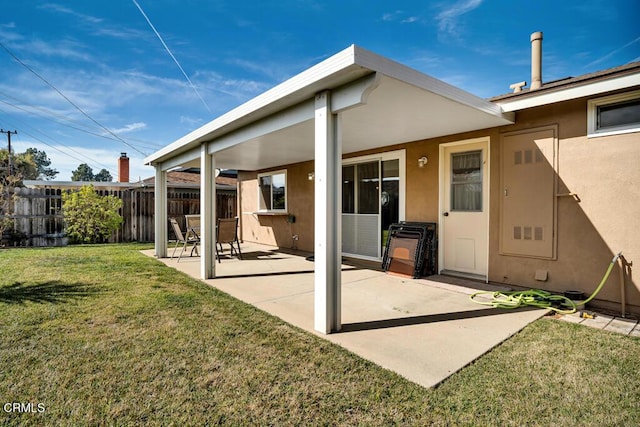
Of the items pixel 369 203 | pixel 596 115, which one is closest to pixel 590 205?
pixel 596 115

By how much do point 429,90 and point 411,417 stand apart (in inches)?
106

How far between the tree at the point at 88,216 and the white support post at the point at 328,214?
928 cm

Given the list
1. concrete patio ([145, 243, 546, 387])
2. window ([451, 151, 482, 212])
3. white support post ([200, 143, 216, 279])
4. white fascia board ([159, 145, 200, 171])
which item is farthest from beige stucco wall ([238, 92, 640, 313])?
white fascia board ([159, 145, 200, 171])

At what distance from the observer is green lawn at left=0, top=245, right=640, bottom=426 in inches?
73.7

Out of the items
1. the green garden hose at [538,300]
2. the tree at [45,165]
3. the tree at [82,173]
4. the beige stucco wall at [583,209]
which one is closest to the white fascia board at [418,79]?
the beige stucco wall at [583,209]

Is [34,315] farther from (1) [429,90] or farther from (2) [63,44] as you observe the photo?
(2) [63,44]

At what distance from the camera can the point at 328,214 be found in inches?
121

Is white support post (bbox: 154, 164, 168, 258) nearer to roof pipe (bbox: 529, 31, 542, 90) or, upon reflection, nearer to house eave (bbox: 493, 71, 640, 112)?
house eave (bbox: 493, 71, 640, 112)

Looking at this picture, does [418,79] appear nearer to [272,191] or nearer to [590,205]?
[590,205]

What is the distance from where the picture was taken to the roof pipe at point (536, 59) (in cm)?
526

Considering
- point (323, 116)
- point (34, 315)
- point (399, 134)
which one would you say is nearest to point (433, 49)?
point (399, 134)

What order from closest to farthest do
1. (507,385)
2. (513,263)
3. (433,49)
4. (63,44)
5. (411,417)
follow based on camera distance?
(411,417) → (507,385) → (513,263) → (433,49) → (63,44)

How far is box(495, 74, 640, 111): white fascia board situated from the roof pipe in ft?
5.07

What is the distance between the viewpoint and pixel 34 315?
344cm
